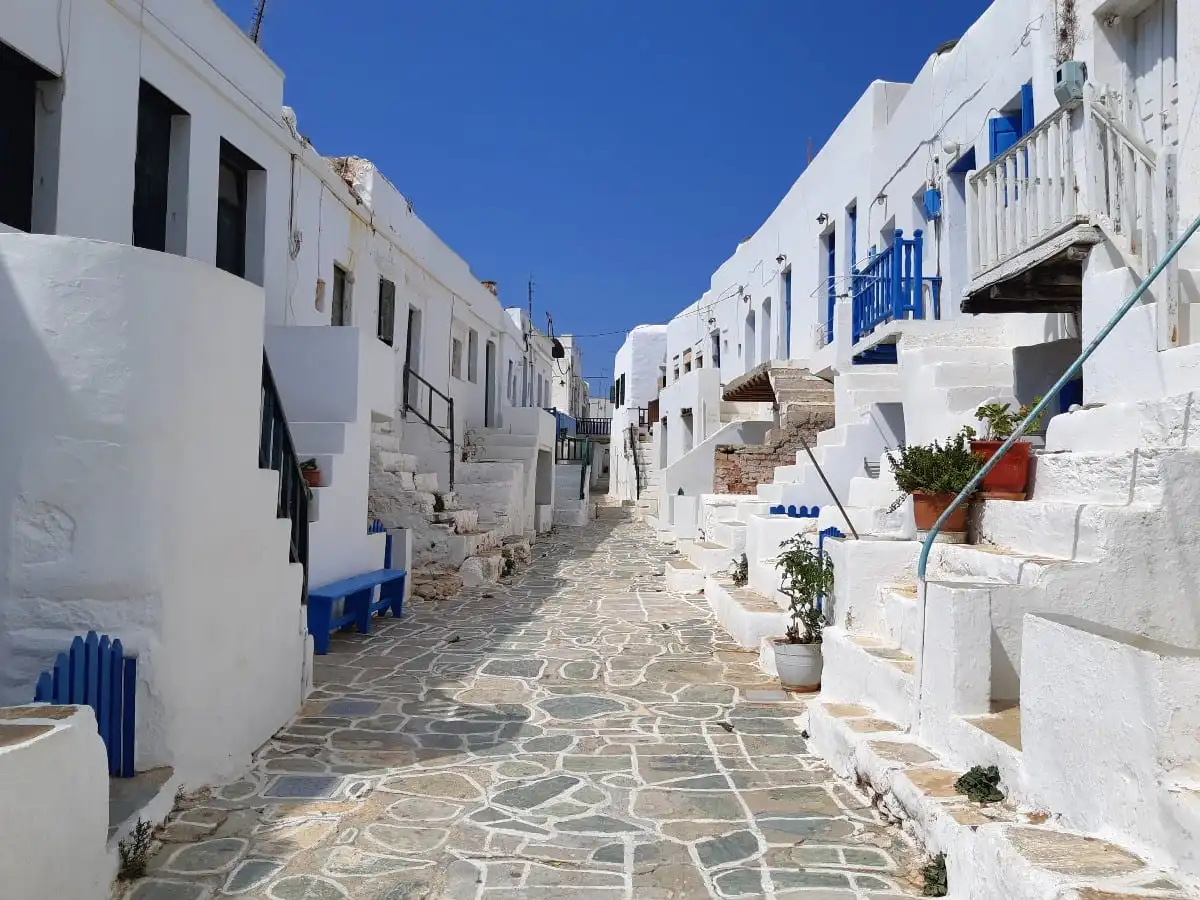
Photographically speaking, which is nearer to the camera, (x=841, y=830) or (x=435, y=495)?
(x=841, y=830)

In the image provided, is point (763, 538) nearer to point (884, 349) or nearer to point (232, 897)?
point (884, 349)

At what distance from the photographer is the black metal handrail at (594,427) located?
1736 inches

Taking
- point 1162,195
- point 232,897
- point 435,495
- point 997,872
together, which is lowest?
point 232,897

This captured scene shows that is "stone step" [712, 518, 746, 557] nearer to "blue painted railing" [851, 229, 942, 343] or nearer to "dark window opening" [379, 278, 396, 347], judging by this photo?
"blue painted railing" [851, 229, 942, 343]

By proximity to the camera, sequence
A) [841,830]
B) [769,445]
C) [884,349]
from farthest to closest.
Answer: [769,445]
[884,349]
[841,830]

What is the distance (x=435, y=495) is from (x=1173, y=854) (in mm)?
10446

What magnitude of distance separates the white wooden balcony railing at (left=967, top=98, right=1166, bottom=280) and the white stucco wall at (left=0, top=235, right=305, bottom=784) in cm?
564

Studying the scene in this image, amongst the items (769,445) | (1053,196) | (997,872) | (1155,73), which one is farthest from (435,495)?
(997,872)

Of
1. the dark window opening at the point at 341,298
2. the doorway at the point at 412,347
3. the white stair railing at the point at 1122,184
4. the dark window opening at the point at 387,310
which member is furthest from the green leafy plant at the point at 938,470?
the doorway at the point at 412,347

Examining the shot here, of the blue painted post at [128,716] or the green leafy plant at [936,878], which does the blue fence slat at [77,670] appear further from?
the green leafy plant at [936,878]

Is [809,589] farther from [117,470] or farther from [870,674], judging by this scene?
[117,470]

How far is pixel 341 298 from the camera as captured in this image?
12477 millimetres

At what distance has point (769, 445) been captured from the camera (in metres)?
15.4

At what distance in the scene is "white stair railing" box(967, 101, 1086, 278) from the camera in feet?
20.5
